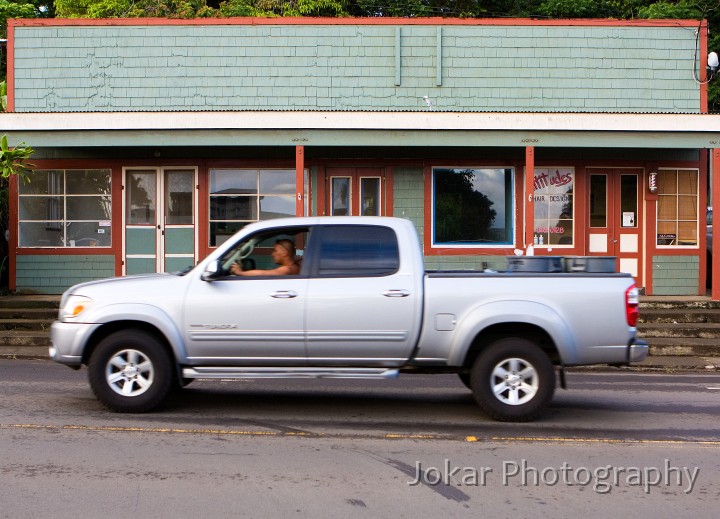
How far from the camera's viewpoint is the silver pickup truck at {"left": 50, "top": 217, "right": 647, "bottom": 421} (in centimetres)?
747

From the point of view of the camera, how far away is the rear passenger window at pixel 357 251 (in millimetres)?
7691

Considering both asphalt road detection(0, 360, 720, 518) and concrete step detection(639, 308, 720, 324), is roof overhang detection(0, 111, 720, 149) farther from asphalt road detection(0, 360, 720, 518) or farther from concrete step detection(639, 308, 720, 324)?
asphalt road detection(0, 360, 720, 518)

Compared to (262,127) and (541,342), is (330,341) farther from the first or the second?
(262,127)

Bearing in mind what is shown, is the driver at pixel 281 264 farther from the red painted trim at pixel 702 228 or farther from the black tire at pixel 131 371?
the red painted trim at pixel 702 228

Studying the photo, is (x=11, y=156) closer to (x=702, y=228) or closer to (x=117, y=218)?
(x=117, y=218)

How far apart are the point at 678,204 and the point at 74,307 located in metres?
13.4

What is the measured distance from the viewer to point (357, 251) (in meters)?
7.79

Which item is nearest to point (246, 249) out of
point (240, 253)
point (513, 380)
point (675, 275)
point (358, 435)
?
point (240, 253)

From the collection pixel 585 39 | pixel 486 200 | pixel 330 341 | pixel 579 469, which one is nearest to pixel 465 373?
pixel 330 341

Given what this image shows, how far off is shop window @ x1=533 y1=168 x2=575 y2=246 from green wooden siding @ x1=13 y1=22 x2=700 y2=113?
1.43 meters

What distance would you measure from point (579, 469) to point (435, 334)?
194cm

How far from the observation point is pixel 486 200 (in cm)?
1694

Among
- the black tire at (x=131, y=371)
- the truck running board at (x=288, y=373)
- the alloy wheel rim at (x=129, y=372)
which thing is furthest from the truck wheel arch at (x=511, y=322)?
the alloy wheel rim at (x=129, y=372)

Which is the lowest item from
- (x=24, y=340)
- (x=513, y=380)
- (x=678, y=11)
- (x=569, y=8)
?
(x=24, y=340)
